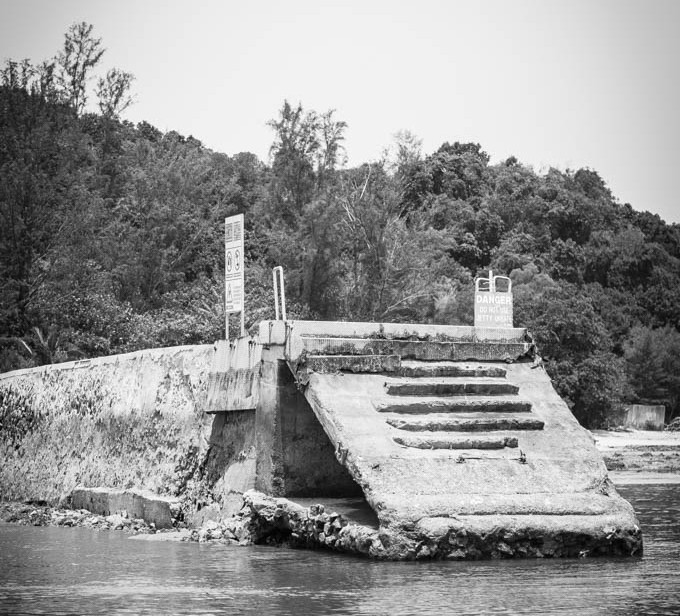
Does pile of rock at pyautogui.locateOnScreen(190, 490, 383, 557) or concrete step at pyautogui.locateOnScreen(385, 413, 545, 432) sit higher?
concrete step at pyautogui.locateOnScreen(385, 413, 545, 432)

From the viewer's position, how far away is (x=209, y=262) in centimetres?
4722

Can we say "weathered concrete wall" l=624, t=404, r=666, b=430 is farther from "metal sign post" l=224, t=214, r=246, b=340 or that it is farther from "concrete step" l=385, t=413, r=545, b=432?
"concrete step" l=385, t=413, r=545, b=432

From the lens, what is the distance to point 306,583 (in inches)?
376

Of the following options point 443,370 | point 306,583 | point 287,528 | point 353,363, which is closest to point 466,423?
point 443,370

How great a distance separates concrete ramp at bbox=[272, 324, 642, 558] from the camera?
10750 mm

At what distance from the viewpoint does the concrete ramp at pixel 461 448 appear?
35.3 ft

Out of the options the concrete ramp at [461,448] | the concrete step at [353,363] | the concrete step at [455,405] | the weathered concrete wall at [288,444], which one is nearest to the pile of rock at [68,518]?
the weathered concrete wall at [288,444]

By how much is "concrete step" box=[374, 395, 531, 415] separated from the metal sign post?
2242 millimetres

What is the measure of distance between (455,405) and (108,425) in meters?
5.97

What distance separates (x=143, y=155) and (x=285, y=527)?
130 ft

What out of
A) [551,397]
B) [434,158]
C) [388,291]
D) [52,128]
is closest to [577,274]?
[434,158]

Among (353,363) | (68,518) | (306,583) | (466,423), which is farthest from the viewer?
(68,518)

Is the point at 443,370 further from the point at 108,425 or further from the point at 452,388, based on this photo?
the point at 108,425

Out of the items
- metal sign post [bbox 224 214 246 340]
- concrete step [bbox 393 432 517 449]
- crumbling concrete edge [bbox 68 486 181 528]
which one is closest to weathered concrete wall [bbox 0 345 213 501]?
crumbling concrete edge [bbox 68 486 181 528]
